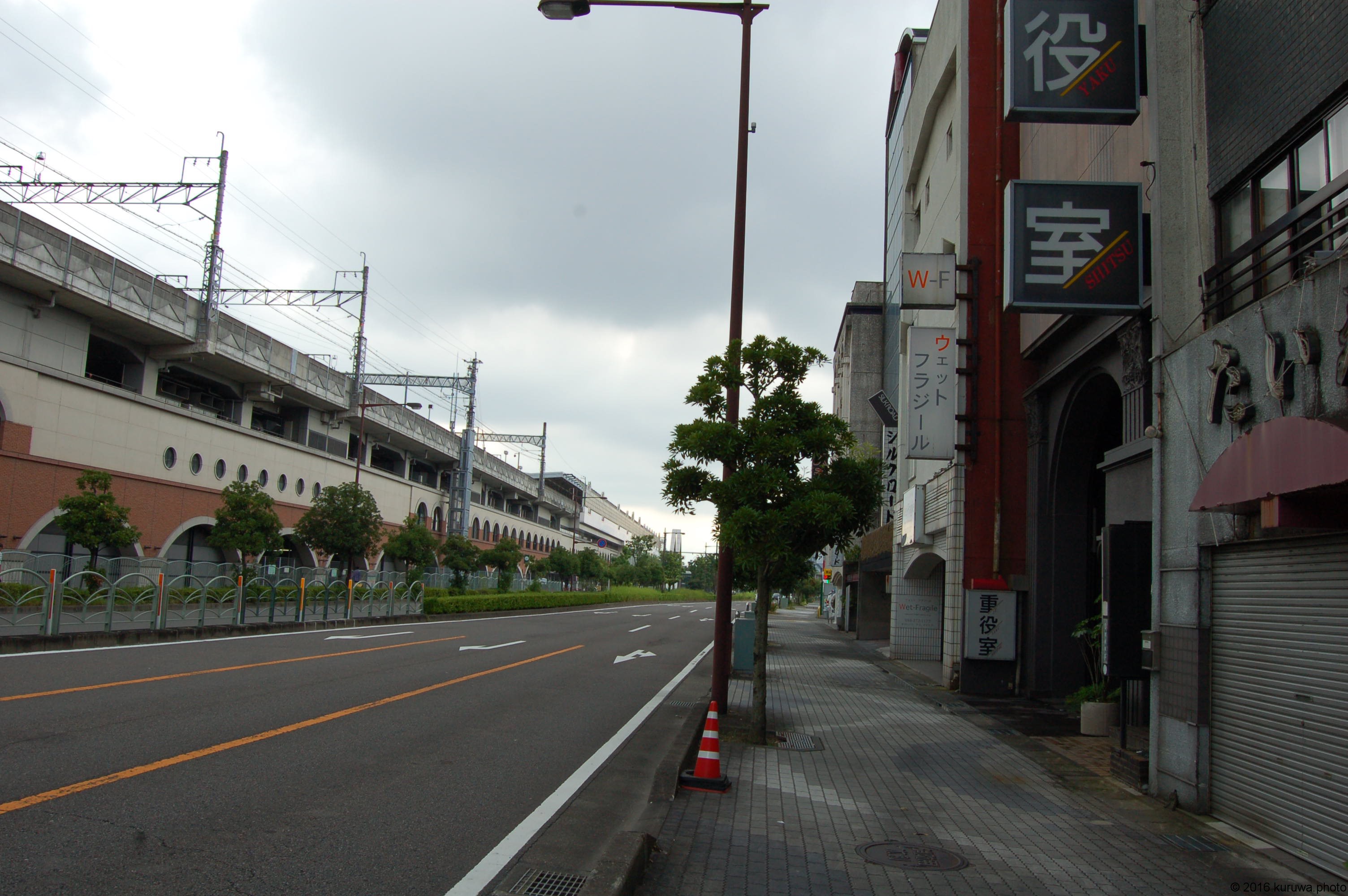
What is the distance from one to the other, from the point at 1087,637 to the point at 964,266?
278 inches

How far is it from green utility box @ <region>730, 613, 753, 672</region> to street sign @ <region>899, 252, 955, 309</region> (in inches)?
281

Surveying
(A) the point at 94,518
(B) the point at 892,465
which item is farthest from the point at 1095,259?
(A) the point at 94,518

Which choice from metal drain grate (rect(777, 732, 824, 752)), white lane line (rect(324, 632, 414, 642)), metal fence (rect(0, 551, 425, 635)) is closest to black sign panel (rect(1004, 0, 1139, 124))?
metal drain grate (rect(777, 732, 824, 752))

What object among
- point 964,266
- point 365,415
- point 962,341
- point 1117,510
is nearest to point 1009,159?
point 964,266

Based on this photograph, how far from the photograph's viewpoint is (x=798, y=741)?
1047 cm

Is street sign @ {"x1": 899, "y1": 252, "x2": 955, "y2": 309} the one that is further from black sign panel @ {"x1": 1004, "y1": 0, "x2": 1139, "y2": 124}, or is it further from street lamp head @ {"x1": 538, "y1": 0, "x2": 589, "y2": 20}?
street lamp head @ {"x1": 538, "y1": 0, "x2": 589, "y2": 20}

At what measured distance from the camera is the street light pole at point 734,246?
34.6 ft

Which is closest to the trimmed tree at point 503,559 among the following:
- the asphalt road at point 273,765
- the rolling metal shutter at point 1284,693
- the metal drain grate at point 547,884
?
the asphalt road at point 273,765

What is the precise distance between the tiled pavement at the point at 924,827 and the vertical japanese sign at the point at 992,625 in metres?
4.28

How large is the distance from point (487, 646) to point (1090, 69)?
1616 centimetres

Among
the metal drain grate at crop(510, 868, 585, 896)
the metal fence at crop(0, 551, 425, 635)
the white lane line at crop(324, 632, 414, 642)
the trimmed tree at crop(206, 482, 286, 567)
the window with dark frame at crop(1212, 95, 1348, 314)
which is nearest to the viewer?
the metal drain grate at crop(510, 868, 585, 896)

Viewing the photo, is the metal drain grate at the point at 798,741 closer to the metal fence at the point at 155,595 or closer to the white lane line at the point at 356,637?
the white lane line at the point at 356,637

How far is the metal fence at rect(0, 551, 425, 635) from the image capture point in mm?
15938

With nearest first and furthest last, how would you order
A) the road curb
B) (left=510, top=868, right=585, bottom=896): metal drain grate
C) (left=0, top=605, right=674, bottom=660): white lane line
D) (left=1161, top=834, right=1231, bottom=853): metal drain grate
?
(left=510, top=868, right=585, bottom=896): metal drain grate, (left=1161, top=834, right=1231, bottom=853): metal drain grate, (left=0, top=605, right=674, bottom=660): white lane line, the road curb
